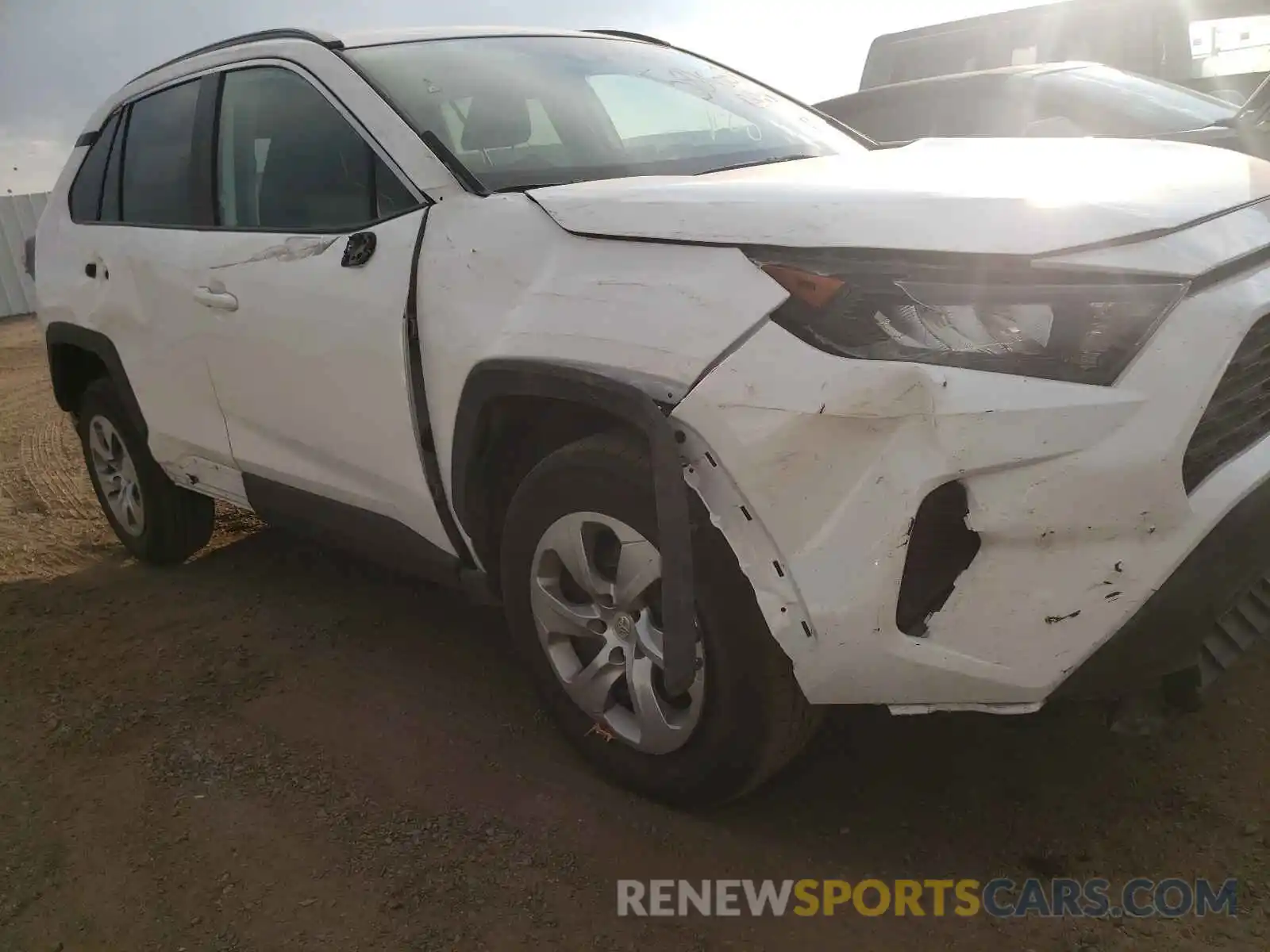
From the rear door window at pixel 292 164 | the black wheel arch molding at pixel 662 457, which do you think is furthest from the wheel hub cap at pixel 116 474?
the black wheel arch molding at pixel 662 457

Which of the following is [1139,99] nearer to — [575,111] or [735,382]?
[575,111]

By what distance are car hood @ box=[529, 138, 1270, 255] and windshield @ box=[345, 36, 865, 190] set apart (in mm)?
308

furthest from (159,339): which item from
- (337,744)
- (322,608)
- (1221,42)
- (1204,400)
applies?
(1221,42)

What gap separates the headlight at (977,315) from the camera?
175 cm

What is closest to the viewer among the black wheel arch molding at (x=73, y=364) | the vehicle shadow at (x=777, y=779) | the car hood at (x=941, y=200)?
the car hood at (x=941, y=200)

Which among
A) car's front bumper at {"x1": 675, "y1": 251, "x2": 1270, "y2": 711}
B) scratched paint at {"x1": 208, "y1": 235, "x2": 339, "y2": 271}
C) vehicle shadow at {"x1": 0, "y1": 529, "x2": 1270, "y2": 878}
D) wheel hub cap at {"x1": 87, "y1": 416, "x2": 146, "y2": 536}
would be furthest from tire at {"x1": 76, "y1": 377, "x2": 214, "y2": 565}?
car's front bumper at {"x1": 675, "y1": 251, "x2": 1270, "y2": 711}

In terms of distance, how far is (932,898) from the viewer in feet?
7.03

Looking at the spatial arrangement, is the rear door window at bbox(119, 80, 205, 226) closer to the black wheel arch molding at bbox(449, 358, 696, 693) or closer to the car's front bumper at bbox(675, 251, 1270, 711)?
the black wheel arch molding at bbox(449, 358, 696, 693)

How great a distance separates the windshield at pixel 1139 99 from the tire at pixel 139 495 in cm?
441

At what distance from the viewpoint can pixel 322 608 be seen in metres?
3.89

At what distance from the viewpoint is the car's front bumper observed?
5.62 ft

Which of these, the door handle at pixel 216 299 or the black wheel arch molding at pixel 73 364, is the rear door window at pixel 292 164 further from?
the black wheel arch molding at pixel 73 364

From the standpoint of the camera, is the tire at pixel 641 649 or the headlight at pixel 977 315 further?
the tire at pixel 641 649

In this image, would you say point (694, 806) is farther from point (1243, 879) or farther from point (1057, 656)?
point (1243, 879)
